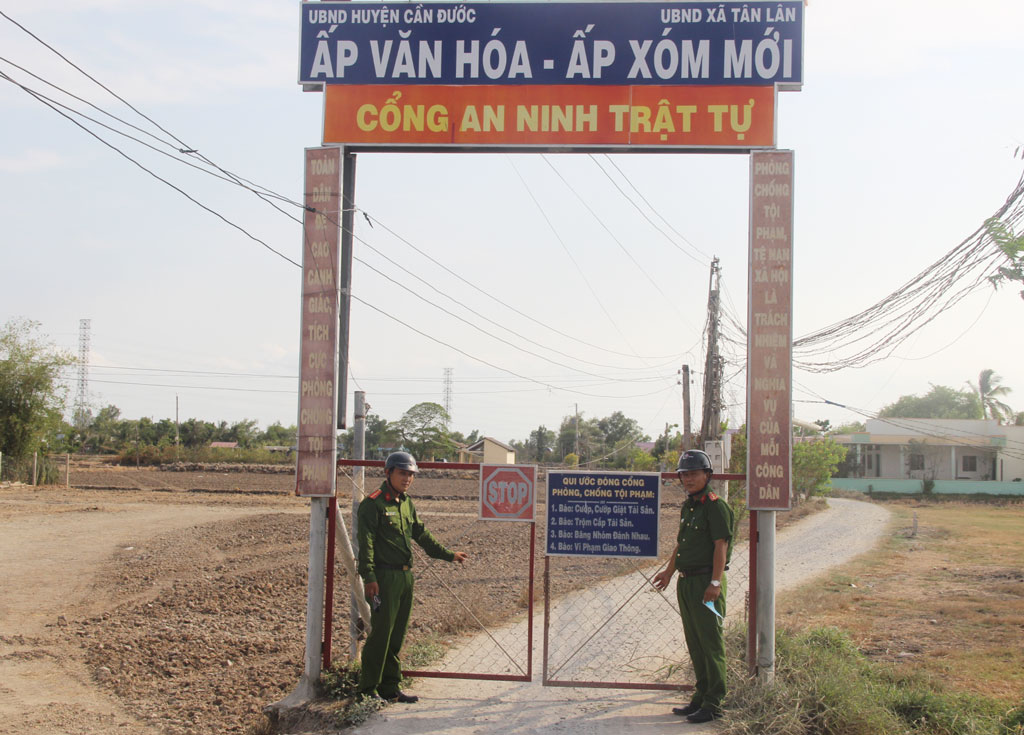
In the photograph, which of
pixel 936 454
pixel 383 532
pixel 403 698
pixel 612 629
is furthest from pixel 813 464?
pixel 383 532

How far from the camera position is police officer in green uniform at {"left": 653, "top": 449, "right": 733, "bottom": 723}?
5.70 metres

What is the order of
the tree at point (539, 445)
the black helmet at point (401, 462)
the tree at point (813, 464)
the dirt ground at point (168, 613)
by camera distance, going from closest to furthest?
the black helmet at point (401, 462) → the dirt ground at point (168, 613) → the tree at point (813, 464) → the tree at point (539, 445)

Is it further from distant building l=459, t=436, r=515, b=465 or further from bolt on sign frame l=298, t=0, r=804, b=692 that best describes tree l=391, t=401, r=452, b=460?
bolt on sign frame l=298, t=0, r=804, b=692

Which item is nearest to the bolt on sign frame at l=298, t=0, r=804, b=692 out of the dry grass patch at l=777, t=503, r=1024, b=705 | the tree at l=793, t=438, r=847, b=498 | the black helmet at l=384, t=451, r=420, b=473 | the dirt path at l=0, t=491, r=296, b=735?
the black helmet at l=384, t=451, r=420, b=473

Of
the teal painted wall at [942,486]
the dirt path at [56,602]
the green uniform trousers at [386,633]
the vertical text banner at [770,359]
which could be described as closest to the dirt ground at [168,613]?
the dirt path at [56,602]

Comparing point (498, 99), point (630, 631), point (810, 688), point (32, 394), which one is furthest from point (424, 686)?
point (32, 394)

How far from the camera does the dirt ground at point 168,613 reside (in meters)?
6.88

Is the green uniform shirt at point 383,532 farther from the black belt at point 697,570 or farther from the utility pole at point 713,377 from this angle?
the utility pole at point 713,377

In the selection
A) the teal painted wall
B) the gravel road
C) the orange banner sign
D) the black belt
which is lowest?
the teal painted wall

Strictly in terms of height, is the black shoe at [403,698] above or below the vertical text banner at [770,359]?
below

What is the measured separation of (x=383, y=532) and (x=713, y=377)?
59.6 feet

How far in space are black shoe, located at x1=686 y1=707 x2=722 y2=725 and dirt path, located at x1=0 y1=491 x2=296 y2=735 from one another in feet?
13.0

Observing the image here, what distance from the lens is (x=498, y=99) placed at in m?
6.74

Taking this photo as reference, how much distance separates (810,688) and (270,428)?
101236 millimetres
